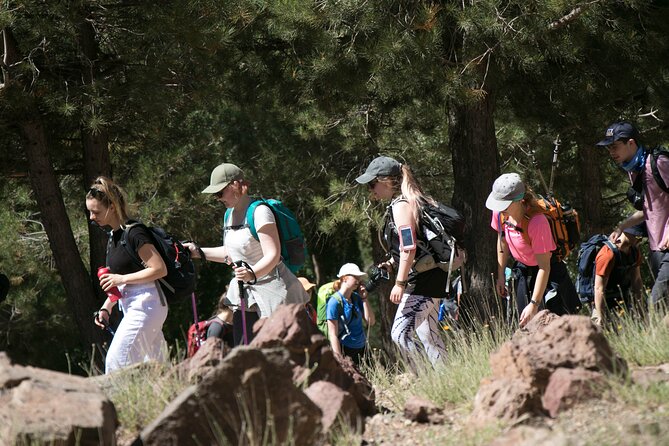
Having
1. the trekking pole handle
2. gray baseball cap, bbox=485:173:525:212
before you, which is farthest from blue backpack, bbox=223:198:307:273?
gray baseball cap, bbox=485:173:525:212

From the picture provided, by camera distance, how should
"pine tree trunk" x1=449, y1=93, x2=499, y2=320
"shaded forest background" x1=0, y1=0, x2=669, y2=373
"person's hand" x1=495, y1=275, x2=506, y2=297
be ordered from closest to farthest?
"person's hand" x1=495, y1=275, x2=506, y2=297 → "shaded forest background" x1=0, y1=0, x2=669, y2=373 → "pine tree trunk" x1=449, y1=93, x2=499, y2=320

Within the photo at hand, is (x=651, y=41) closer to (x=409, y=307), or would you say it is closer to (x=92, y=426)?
(x=409, y=307)

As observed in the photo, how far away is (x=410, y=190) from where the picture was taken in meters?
6.13

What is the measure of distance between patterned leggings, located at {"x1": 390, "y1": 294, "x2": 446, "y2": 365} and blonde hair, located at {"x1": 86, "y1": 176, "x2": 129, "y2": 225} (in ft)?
6.15

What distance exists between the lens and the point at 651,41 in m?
10.5

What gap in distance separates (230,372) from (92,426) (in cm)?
60

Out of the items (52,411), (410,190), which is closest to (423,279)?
(410,190)

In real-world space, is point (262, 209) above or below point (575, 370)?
above

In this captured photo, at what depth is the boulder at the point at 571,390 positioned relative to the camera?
429 cm

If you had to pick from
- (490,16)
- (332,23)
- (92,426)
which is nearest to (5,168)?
(332,23)

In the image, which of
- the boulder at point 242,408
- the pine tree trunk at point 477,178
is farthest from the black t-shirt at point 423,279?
the pine tree trunk at point 477,178

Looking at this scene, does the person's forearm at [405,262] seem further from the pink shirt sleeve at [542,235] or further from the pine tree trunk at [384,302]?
the pine tree trunk at [384,302]

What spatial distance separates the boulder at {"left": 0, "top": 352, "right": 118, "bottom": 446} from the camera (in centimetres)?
381

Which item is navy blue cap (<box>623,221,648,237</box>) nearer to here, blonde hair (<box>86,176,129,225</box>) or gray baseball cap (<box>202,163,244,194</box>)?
gray baseball cap (<box>202,163,244,194</box>)
